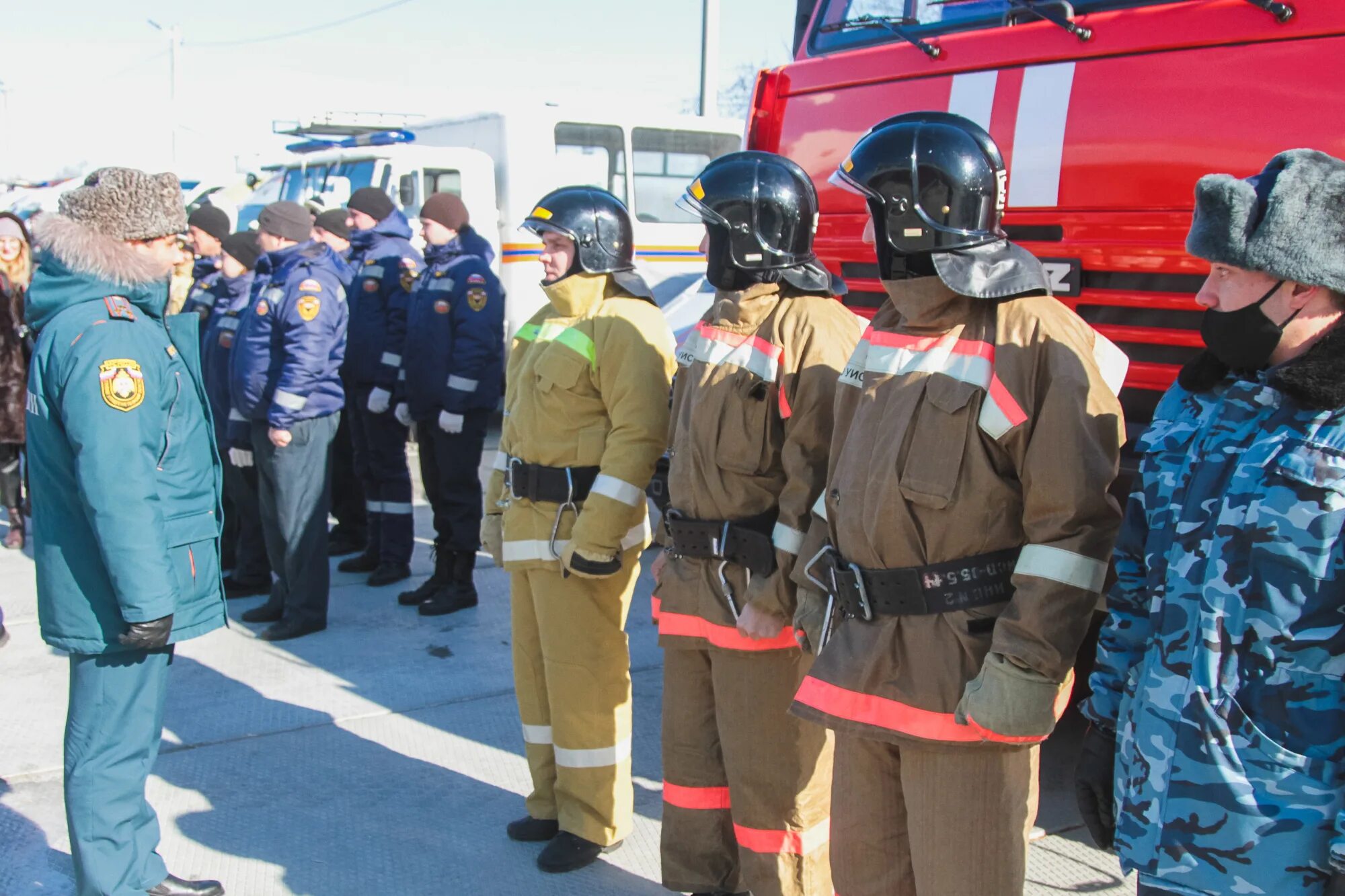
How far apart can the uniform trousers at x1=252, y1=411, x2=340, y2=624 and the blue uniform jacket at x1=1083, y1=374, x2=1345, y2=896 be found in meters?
4.56

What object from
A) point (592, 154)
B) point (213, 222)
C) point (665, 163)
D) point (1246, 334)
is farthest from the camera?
point (665, 163)

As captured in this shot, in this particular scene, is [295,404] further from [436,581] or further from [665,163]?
[665,163]

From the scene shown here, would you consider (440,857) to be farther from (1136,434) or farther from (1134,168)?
(1134,168)

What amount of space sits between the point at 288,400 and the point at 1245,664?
4711mm

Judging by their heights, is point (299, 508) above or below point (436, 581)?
above

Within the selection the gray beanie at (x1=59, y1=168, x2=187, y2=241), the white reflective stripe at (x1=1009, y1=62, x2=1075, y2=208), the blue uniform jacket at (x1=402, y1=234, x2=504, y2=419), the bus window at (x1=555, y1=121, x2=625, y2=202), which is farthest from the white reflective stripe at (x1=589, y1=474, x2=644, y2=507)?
the bus window at (x1=555, y1=121, x2=625, y2=202)

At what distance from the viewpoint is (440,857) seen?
12.0ft

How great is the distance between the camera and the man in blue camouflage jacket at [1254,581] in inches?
68.0

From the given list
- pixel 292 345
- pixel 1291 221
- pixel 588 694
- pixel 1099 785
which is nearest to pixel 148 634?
pixel 588 694

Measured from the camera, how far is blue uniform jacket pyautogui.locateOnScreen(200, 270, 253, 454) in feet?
20.7

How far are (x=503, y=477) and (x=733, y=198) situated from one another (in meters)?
1.30

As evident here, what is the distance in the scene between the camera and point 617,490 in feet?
11.1

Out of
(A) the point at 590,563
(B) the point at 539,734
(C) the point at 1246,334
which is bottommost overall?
(B) the point at 539,734

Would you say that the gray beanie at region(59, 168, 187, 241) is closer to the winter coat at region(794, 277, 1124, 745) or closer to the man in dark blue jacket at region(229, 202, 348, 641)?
the winter coat at region(794, 277, 1124, 745)
